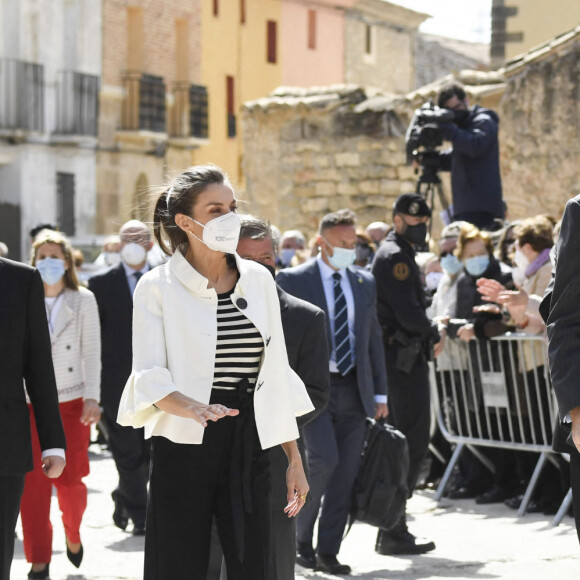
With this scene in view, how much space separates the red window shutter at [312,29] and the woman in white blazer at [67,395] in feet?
134

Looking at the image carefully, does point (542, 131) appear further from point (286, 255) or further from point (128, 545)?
point (128, 545)

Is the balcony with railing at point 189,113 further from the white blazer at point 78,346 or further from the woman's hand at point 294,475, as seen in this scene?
the woman's hand at point 294,475

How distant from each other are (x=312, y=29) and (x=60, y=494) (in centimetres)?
4221

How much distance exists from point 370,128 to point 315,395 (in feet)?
34.4

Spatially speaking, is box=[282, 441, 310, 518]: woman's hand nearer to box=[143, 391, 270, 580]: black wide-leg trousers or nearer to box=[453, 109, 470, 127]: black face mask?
box=[143, 391, 270, 580]: black wide-leg trousers

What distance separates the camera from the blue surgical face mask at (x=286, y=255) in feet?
49.1

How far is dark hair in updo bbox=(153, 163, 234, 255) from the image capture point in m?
4.96

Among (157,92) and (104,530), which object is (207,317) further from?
(157,92)

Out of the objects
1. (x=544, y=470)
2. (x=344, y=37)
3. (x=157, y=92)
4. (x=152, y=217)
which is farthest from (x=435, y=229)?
(x=344, y=37)

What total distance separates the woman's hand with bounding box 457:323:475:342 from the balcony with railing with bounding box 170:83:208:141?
98.9ft

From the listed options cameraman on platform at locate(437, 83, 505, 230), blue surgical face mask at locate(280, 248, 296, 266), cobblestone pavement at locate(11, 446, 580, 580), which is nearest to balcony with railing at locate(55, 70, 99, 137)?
blue surgical face mask at locate(280, 248, 296, 266)

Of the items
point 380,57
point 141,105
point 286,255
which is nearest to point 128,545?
point 286,255

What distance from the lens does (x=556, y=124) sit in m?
14.3

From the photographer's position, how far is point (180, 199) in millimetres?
4984
